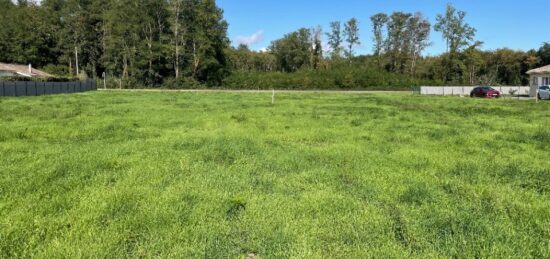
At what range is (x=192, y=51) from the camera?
68000mm

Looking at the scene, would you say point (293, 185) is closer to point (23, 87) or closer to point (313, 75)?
point (23, 87)

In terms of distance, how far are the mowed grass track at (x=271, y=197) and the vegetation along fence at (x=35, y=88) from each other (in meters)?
25.4

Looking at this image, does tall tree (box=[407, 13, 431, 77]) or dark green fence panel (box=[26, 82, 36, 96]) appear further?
tall tree (box=[407, 13, 431, 77])

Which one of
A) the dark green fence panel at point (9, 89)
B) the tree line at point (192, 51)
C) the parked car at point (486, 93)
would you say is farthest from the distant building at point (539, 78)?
the dark green fence panel at point (9, 89)

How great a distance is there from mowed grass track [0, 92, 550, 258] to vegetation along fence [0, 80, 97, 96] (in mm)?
25388

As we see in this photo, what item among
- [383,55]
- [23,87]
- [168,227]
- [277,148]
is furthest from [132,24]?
[168,227]

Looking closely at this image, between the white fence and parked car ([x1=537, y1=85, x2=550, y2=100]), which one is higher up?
the white fence

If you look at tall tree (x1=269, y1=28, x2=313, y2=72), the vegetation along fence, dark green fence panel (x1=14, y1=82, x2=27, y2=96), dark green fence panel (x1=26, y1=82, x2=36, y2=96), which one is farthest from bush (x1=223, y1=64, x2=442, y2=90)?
dark green fence panel (x1=14, y1=82, x2=27, y2=96)

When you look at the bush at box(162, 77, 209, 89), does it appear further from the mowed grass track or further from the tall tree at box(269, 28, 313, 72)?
the mowed grass track

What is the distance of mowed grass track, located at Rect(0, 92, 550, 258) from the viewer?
12.5 feet

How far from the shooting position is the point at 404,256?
3580 mm

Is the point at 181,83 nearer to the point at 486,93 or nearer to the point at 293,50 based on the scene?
the point at 293,50

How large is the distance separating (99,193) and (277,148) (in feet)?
14.8

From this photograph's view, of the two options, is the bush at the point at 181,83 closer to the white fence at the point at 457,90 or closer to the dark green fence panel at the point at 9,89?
the dark green fence panel at the point at 9,89
